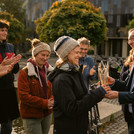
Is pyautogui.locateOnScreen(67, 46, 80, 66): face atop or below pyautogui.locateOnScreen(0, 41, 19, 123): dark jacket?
atop

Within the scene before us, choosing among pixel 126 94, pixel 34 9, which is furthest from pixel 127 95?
pixel 34 9

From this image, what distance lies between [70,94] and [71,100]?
63 mm

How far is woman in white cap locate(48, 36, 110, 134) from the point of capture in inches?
68.2

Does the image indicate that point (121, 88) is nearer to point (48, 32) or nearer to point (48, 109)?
point (48, 109)

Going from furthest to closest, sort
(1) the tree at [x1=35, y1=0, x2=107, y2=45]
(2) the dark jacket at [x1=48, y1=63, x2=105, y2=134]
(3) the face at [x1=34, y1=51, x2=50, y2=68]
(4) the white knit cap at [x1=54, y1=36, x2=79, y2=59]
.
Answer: (1) the tree at [x1=35, y1=0, x2=107, y2=45], (3) the face at [x1=34, y1=51, x2=50, y2=68], (4) the white knit cap at [x1=54, y1=36, x2=79, y2=59], (2) the dark jacket at [x1=48, y1=63, x2=105, y2=134]

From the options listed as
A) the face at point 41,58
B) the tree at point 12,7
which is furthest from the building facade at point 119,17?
the face at point 41,58

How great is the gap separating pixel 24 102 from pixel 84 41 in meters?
2.06

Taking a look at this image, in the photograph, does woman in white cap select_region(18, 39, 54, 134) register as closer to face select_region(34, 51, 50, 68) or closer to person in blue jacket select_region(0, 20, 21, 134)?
face select_region(34, 51, 50, 68)

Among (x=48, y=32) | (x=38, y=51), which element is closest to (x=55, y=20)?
(x=48, y=32)

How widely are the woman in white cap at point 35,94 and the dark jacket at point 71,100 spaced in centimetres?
60

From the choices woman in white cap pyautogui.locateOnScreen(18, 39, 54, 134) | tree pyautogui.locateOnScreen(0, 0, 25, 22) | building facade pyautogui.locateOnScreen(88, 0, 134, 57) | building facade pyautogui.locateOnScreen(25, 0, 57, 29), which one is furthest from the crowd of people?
building facade pyautogui.locateOnScreen(25, 0, 57, 29)

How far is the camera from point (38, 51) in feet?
8.49

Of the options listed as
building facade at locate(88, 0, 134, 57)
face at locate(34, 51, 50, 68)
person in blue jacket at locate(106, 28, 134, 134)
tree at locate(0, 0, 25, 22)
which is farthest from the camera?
tree at locate(0, 0, 25, 22)

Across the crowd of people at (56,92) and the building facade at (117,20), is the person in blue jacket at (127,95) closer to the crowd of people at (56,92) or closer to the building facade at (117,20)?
the crowd of people at (56,92)
